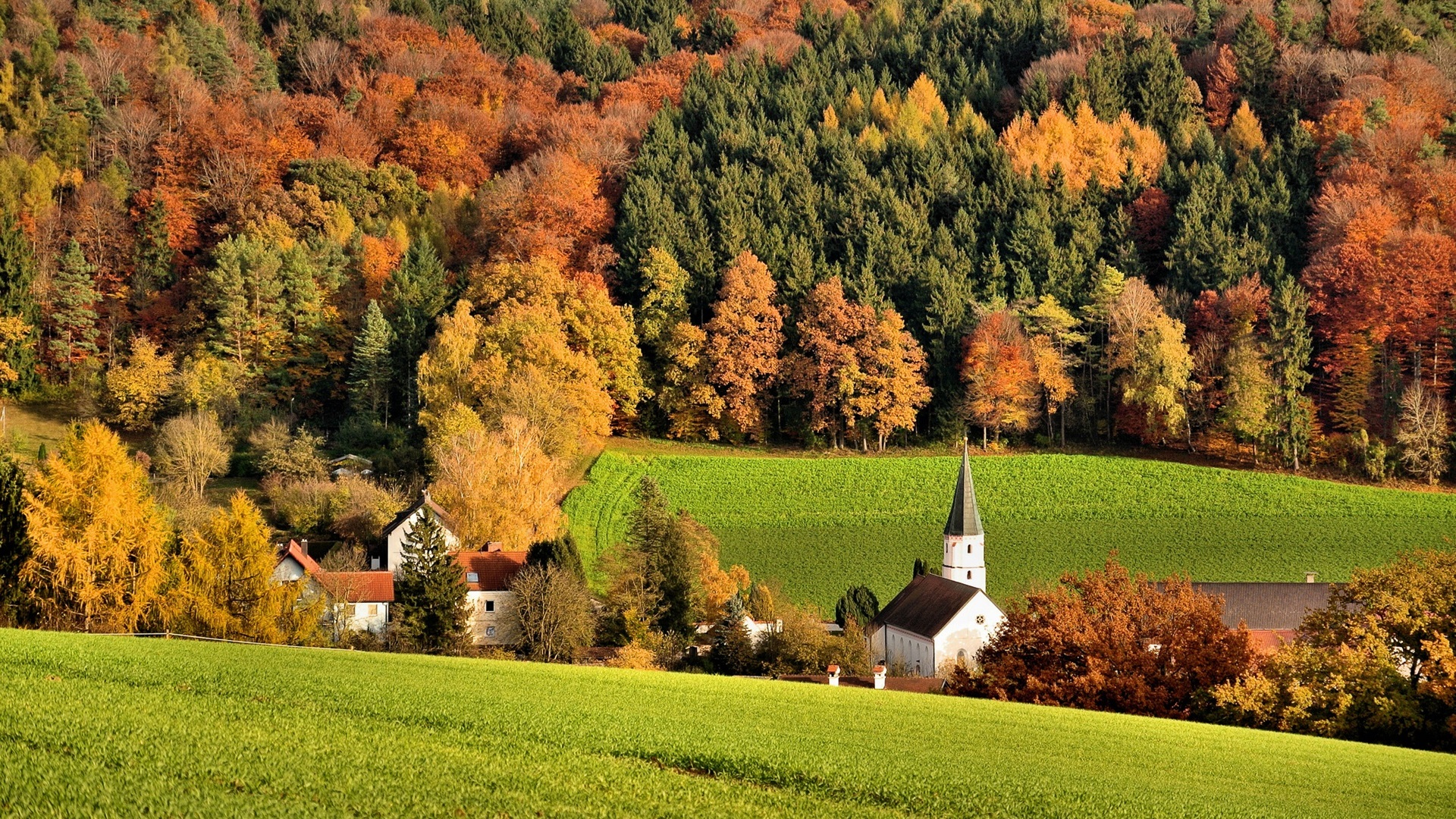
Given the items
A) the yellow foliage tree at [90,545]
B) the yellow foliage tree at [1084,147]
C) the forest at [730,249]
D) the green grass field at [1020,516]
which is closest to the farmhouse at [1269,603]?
the green grass field at [1020,516]

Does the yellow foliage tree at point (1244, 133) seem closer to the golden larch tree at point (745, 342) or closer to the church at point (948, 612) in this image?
the golden larch tree at point (745, 342)

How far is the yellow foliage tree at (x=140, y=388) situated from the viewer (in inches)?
2712

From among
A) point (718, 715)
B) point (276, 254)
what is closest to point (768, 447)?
point (276, 254)

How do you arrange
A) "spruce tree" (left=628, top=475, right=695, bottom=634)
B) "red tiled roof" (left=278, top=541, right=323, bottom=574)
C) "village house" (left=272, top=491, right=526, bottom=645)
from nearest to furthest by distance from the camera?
"village house" (left=272, top=491, right=526, bottom=645) → "spruce tree" (left=628, top=475, right=695, bottom=634) → "red tiled roof" (left=278, top=541, right=323, bottom=574)

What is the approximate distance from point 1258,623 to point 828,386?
90.1 feet

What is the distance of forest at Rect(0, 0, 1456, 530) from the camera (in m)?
69.4

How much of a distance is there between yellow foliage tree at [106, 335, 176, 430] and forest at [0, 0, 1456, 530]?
186mm

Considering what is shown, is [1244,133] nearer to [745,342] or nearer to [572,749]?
[745,342]

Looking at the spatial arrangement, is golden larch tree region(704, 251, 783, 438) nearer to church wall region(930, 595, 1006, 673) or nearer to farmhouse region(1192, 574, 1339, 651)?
church wall region(930, 595, 1006, 673)

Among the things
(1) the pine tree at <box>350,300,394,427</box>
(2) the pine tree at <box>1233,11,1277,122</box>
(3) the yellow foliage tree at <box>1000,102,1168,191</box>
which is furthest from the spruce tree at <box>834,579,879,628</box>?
(2) the pine tree at <box>1233,11,1277,122</box>

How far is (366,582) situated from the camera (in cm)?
5066

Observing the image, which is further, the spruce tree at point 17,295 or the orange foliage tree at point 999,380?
the orange foliage tree at point 999,380

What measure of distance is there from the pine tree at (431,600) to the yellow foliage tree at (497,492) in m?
8.15

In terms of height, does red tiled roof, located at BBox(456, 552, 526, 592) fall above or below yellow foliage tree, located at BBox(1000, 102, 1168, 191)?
below
